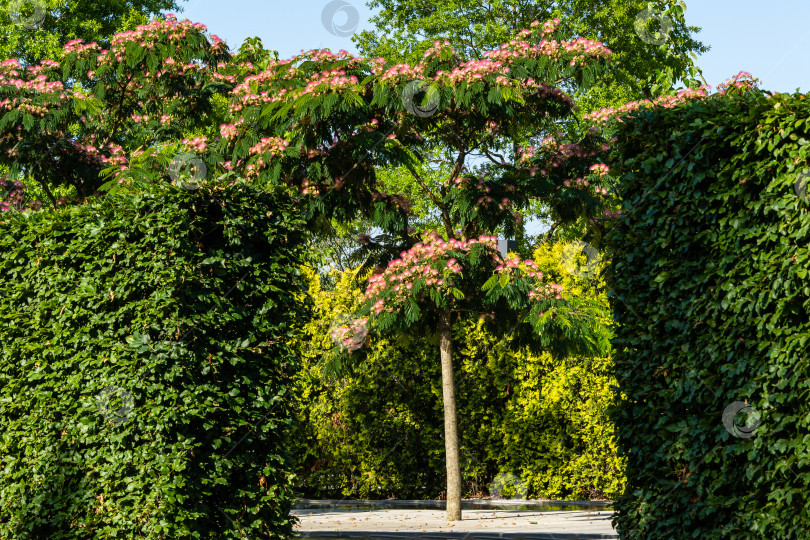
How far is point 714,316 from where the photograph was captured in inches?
217

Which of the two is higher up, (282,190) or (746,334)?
(282,190)

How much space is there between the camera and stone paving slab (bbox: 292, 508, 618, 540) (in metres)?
10.1

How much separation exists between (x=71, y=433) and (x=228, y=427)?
147 centimetres

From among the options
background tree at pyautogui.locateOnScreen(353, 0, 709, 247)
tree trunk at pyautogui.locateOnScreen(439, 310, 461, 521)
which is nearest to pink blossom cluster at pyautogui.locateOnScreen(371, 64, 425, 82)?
tree trunk at pyautogui.locateOnScreen(439, 310, 461, 521)

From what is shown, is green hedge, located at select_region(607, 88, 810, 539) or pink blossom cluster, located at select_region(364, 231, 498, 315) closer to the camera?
green hedge, located at select_region(607, 88, 810, 539)

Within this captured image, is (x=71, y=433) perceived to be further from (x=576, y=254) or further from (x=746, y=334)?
(x=576, y=254)

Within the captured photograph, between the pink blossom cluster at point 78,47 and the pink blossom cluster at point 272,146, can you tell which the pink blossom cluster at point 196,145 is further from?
the pink blossom cluster at point 78,47

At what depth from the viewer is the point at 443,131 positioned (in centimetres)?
1398

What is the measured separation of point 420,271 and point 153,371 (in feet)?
20.2

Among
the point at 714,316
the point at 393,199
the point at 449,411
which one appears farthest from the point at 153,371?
the point at 449,411

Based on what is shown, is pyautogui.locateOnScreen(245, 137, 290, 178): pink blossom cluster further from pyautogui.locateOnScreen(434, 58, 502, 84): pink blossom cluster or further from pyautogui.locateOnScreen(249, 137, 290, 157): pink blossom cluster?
pyautogui.locateOnScreen(434, 58, 502, 84): pink blossom cluster

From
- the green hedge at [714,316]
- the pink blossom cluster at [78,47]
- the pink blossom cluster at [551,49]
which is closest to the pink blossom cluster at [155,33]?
the pink blossom cluster at [78,47]

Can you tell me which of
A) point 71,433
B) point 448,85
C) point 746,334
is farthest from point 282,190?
point 448,85

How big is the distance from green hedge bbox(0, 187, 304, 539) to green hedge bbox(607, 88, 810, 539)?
10.3 feet
